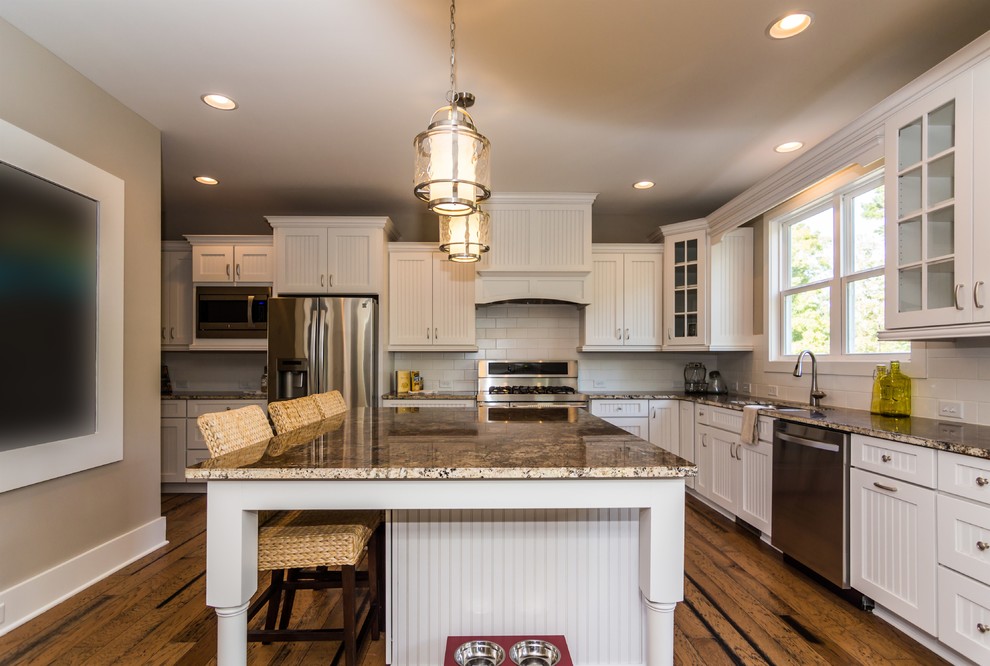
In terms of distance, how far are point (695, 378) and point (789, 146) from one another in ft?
7.23

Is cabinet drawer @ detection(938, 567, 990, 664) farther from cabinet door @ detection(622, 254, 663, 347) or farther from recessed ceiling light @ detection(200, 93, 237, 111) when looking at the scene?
recessed ceiling light @ detection(200, 93, 237, 111)

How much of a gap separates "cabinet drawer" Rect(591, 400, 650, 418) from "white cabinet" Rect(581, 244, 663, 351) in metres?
0.55

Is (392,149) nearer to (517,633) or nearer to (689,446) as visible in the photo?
(517,633)

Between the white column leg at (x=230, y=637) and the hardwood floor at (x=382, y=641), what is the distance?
61 centimetres

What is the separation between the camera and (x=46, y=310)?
7.79ft

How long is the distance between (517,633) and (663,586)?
0.61 meters

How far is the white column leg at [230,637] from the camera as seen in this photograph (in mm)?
1470

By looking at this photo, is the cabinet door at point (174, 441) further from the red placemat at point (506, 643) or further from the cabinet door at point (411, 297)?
the red placemat at point (506, 643)

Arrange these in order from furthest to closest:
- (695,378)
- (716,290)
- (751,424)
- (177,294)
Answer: (695,378)
(177,294)
(716,290)
(751,424)

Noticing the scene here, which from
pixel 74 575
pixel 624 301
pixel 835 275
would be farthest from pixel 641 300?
pixel 74 575

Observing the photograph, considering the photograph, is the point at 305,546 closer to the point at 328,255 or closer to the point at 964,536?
the point at 964,536

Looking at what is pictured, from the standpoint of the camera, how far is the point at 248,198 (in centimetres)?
465

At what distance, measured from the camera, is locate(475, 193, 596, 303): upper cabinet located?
14.5ft

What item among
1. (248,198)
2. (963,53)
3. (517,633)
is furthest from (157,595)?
(963,53)
